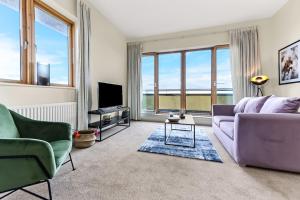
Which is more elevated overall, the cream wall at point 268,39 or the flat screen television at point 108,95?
the cream wall at point 268,39

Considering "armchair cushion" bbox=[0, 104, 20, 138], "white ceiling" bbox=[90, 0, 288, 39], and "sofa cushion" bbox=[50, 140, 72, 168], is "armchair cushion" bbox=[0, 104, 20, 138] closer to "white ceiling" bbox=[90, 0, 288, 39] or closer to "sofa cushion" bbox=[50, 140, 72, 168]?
"sofa cushion" bbox=[50, 140, 72, 168]

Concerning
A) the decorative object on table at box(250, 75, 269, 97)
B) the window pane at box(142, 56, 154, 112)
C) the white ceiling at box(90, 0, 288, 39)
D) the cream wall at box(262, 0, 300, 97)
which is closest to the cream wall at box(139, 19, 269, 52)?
the white ceiling at box(90, 0, 288, 39)

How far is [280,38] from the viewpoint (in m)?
3.39

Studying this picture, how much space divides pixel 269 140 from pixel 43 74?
10.4 ft

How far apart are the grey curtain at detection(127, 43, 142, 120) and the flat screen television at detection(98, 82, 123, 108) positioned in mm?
788

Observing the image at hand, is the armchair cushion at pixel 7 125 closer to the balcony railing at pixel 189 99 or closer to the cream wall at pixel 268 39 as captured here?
the balcony railing at pixel 189 99

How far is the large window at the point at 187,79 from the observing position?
4.34 m

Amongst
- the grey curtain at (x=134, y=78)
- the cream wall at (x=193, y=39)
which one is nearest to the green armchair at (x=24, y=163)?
the grey curtain at (x=134, y=78)

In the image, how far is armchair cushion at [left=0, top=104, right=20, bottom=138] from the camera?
4.56 feet

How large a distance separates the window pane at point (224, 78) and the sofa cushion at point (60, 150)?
410 centimetres

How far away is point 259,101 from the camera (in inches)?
99.2

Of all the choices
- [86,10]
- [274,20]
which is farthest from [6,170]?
[274,20]

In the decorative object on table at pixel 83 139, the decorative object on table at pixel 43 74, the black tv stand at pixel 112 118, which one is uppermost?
the decorative object on table at pixel 43 74

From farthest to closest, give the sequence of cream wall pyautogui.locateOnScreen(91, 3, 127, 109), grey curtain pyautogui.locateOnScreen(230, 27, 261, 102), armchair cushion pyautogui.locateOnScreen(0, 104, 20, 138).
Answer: grey curtain pyautogui.locateOnScreen(230, 27, 261, 102)
cream wall pyautogui.locateOnScreen(91, 3, 127, 109)
armchair cushion pyautogui.locateOnScreen(0, 104, 20, 138)
